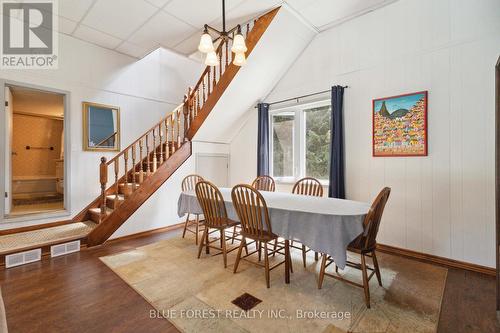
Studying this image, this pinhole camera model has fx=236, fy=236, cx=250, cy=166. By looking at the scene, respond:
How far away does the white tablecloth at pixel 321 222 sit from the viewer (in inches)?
74.7

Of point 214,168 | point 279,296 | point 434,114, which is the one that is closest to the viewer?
point 279,296

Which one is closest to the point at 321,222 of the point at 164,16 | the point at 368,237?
the point at 368,237

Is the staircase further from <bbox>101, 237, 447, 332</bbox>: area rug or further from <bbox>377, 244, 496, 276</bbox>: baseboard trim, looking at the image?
<bbox>377, 244, 496, 276</bbox>: baseboard trim

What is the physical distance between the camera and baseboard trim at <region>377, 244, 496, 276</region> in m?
2.53

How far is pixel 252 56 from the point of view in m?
3.62

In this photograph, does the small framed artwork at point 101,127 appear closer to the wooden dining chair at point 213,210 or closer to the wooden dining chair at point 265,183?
the wooden dining chair at point 213,210

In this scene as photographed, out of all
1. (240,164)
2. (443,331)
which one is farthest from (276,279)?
(240,164)

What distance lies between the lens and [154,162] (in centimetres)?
374

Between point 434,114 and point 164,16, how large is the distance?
3.70 metres

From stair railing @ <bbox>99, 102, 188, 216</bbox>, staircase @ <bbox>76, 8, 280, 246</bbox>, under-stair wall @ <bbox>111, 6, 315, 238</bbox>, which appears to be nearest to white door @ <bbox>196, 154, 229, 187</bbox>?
→ under-stair wall @ <bbox>111, 6, 315, 238</bbox>

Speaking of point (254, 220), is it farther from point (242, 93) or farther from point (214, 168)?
point (214, 168)

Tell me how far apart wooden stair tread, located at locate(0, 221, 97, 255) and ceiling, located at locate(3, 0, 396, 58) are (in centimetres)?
293

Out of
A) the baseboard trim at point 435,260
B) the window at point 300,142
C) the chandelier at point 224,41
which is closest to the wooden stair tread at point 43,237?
the chandelier at point 224,41

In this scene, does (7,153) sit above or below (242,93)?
below
